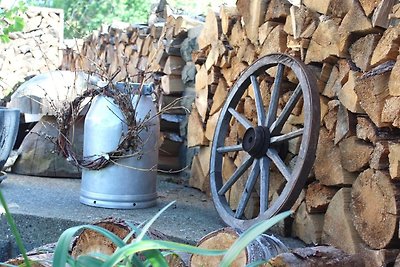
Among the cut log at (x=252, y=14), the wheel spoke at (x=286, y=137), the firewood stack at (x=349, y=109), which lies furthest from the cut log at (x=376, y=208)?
the cut log at (x=252, y=14)

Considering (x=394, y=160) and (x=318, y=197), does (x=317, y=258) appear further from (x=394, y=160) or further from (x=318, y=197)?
(x=318, y=197)

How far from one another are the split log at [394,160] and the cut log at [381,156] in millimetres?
28

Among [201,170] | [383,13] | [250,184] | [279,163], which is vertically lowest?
[201,170]

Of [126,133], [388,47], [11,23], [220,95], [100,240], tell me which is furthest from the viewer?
[11,23]

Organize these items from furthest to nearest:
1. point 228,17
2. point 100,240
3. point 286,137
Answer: point 228,17, point 286,137, point 100,240

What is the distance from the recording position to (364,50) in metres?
2.08

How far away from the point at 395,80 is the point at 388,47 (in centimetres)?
12

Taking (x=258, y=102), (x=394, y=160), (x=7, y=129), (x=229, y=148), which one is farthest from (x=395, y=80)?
(x=7, y=129)

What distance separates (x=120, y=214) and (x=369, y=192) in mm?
1164

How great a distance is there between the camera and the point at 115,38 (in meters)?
5.52

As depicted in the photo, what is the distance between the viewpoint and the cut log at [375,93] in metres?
1.94

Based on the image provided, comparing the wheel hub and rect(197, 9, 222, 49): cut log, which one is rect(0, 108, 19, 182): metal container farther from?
the wheel hub

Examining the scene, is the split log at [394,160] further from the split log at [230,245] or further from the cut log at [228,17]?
the cut log at [228,17]

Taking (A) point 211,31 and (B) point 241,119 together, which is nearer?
(B) point 241,119
